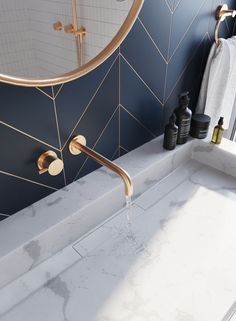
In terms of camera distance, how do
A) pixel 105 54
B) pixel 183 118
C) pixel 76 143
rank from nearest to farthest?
pixel 105 54
pixel 76 143
pixel 183 118

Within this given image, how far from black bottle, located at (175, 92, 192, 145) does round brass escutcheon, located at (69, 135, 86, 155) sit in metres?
0.46

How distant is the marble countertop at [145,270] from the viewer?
848 millimetres

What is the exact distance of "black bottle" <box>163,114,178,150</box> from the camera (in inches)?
48.8

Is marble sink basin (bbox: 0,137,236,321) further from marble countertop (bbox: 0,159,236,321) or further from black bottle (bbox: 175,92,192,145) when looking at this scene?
black bottle (bbox: 175,92,192,145)

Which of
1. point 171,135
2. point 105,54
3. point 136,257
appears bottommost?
point 136,257

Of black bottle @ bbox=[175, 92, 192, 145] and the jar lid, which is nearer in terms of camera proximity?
black bottle @ bbox=[175, 92, 192, 145]

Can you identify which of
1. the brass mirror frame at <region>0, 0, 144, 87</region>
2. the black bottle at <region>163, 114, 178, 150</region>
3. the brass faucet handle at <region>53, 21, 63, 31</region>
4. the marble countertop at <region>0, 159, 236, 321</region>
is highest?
the brass faucet handle at <region>53, 21, 63, 31</region>

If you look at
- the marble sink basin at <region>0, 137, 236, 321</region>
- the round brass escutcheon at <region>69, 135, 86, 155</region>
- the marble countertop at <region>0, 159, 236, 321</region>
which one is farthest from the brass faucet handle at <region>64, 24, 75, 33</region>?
the marble countertop at <region>0, 159, 236, 321</region>

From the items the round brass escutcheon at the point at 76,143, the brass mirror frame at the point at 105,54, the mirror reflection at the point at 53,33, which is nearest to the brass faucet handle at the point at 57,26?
the mirror reflection at the point at 53,33

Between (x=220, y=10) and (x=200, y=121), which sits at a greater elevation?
(x=220, y=10)

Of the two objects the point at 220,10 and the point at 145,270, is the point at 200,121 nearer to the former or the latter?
the point at 220,10

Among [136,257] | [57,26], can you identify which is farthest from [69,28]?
[136,257]

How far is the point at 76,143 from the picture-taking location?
1025 mm

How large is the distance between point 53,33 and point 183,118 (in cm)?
68
